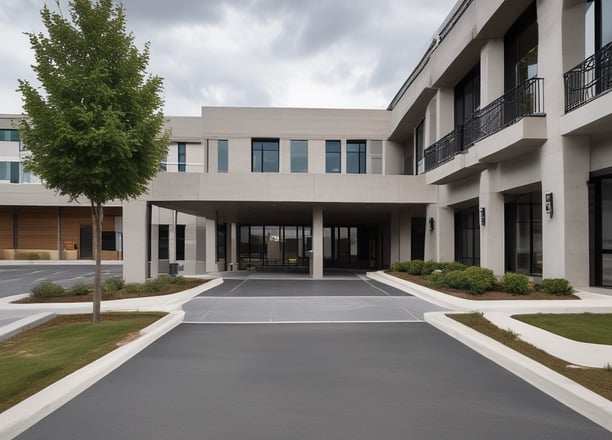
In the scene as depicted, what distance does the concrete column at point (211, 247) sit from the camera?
2950 cm

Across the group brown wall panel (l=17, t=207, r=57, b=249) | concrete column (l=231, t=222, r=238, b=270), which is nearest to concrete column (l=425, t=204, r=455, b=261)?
concrete column (l=231, t=222, r=238, b=270)

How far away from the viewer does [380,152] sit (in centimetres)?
3000

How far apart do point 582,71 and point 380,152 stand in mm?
17590

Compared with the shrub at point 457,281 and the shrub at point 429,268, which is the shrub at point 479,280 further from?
the shrub at point 429,268

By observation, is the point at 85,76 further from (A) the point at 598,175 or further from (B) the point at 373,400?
(A) the point at 598,175

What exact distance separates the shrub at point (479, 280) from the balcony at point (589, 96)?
496cm

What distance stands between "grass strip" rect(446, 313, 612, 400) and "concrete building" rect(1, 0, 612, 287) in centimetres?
572

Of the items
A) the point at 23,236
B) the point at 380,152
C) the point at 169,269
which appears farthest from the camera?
the point at 23,236

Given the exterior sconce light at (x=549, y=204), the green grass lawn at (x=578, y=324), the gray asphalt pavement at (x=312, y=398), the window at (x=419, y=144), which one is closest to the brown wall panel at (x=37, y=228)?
the window at (x=419, y=144)

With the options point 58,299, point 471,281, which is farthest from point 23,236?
point 471,281

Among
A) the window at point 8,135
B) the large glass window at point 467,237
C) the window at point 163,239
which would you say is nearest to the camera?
the large glass window at point 467,237

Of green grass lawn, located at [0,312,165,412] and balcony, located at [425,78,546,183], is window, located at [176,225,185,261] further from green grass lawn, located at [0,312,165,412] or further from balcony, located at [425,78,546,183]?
green grass lawn, located at [0,312,165,412]

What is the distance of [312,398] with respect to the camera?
5602mm

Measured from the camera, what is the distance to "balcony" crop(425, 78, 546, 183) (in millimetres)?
14891
